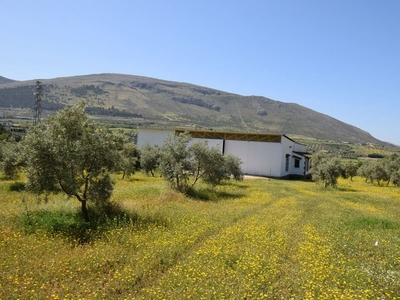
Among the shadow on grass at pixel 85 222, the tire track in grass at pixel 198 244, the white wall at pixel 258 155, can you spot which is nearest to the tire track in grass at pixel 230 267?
the tire track in grass at pixel 198 244

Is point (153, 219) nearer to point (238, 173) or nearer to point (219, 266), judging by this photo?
point (219, 266)

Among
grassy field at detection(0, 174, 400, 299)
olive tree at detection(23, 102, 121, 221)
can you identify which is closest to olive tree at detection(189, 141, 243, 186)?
grassy field at detection(0, 174, 400, 299)

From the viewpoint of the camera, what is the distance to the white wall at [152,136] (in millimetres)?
61453

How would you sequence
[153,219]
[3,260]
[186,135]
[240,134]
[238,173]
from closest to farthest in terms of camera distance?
[3,260], [153,219], [186,135], [238,173], [240,134]

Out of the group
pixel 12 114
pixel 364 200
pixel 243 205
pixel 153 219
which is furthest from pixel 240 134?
pixel 12 114

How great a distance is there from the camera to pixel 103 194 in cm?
1387

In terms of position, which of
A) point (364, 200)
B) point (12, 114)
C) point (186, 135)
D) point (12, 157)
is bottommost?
point (364, 200)

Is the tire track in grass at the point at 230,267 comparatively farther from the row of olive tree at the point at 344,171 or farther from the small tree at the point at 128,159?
the row of olive tree at the point at 344,171

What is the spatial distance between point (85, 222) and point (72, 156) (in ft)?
9.30

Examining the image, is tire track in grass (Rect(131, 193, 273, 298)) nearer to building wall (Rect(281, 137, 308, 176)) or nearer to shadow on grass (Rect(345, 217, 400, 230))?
shadow on grass (Rect(345, 217, 400, 230))

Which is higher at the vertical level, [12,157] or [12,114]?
[12,114]

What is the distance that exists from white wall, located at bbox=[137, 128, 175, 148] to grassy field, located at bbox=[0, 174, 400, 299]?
147ft

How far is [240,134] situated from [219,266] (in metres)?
47.7

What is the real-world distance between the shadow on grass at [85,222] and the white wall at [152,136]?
4659 cm
